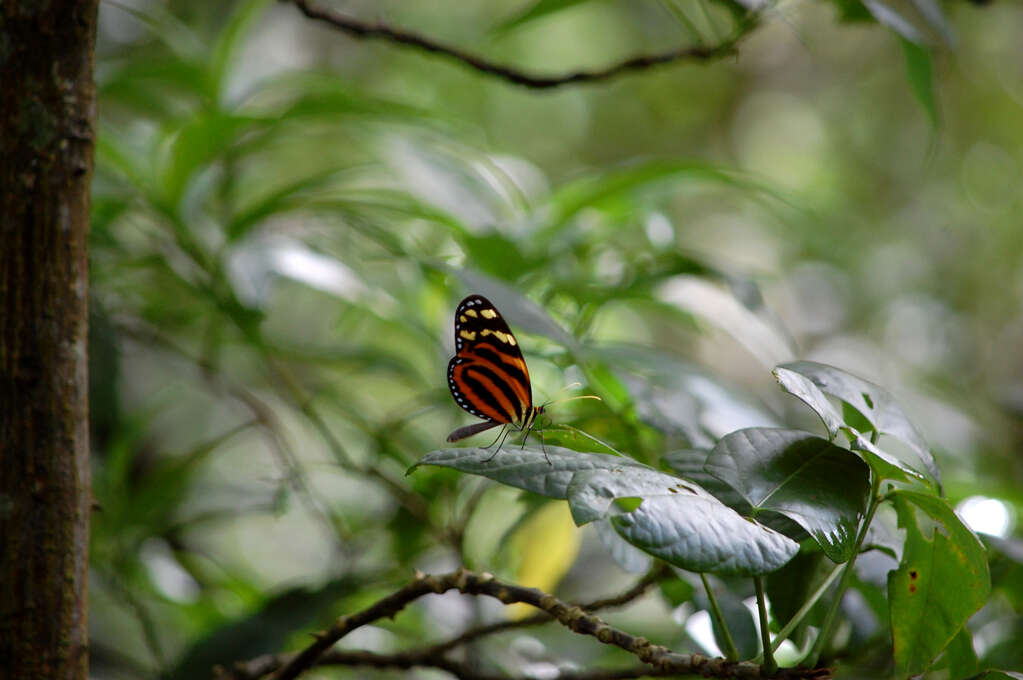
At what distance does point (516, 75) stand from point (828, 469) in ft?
1.28

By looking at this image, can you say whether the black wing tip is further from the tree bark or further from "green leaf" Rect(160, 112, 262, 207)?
"green leaf" Rect(160, 112, 262, 207)

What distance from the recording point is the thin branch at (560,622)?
397 millimetres

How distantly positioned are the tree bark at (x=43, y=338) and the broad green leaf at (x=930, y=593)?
444 mm

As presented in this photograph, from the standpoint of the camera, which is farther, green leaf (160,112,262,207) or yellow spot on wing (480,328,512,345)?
green leaf (160,112,262,207)

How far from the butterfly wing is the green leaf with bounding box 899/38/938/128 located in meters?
0.36

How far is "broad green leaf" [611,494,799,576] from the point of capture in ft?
1.15

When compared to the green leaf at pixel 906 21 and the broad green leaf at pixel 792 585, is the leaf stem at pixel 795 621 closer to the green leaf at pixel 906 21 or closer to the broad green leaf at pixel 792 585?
the broad green leaf at pixel 792 585

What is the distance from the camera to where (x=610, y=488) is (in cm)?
36

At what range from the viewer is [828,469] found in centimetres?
44

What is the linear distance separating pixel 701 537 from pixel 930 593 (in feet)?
0.59

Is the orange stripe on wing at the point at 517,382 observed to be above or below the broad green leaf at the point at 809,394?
above

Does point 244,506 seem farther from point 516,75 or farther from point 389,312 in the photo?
point 516,75

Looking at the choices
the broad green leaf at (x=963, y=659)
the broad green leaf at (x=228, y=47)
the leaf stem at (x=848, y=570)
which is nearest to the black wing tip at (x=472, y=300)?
the leaf stem at (x=848, y=570)

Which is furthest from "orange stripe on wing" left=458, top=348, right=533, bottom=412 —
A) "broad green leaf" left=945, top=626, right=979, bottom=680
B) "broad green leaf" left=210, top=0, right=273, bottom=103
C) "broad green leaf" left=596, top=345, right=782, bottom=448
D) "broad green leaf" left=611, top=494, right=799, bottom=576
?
"broad green leaf" left=210, top=0, right=273, bottom=103
